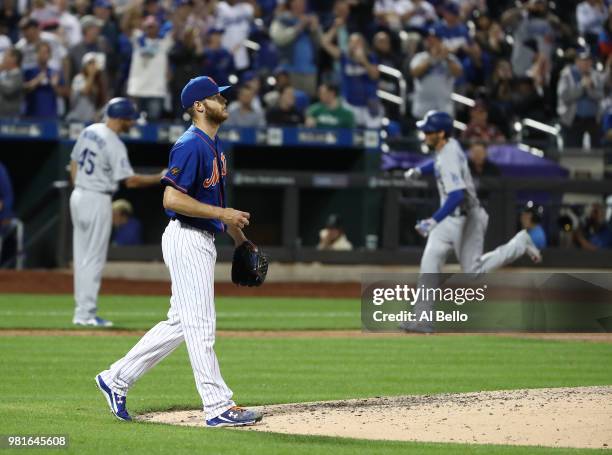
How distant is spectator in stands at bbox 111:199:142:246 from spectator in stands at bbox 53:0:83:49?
2790 millimetres

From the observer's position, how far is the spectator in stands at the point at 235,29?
21.4 meters

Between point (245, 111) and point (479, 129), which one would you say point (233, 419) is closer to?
point (245, 111)

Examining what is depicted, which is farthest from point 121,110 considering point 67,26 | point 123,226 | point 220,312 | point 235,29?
point 235,29

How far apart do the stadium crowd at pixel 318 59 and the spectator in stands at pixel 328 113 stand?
0.02 m

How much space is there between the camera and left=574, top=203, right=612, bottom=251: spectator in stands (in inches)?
776

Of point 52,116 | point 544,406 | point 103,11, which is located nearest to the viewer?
point 544,406

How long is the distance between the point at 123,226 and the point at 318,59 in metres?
4.70

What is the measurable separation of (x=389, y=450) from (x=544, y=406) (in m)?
1.86

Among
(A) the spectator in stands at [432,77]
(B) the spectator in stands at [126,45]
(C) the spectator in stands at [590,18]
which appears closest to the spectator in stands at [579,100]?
(A) the spectator in stands at [432,77]

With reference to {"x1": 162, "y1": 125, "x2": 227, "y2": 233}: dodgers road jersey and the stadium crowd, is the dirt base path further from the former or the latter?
the stadium crowd

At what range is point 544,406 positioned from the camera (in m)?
8.00

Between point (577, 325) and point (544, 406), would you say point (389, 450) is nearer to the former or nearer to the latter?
point (544, 406)

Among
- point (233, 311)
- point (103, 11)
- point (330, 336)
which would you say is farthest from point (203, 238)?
point (103, 11)

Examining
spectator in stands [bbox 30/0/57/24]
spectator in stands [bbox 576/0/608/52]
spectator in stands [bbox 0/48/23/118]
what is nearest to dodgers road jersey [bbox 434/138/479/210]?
spectator in stands [bbox 0/48/23/118]
